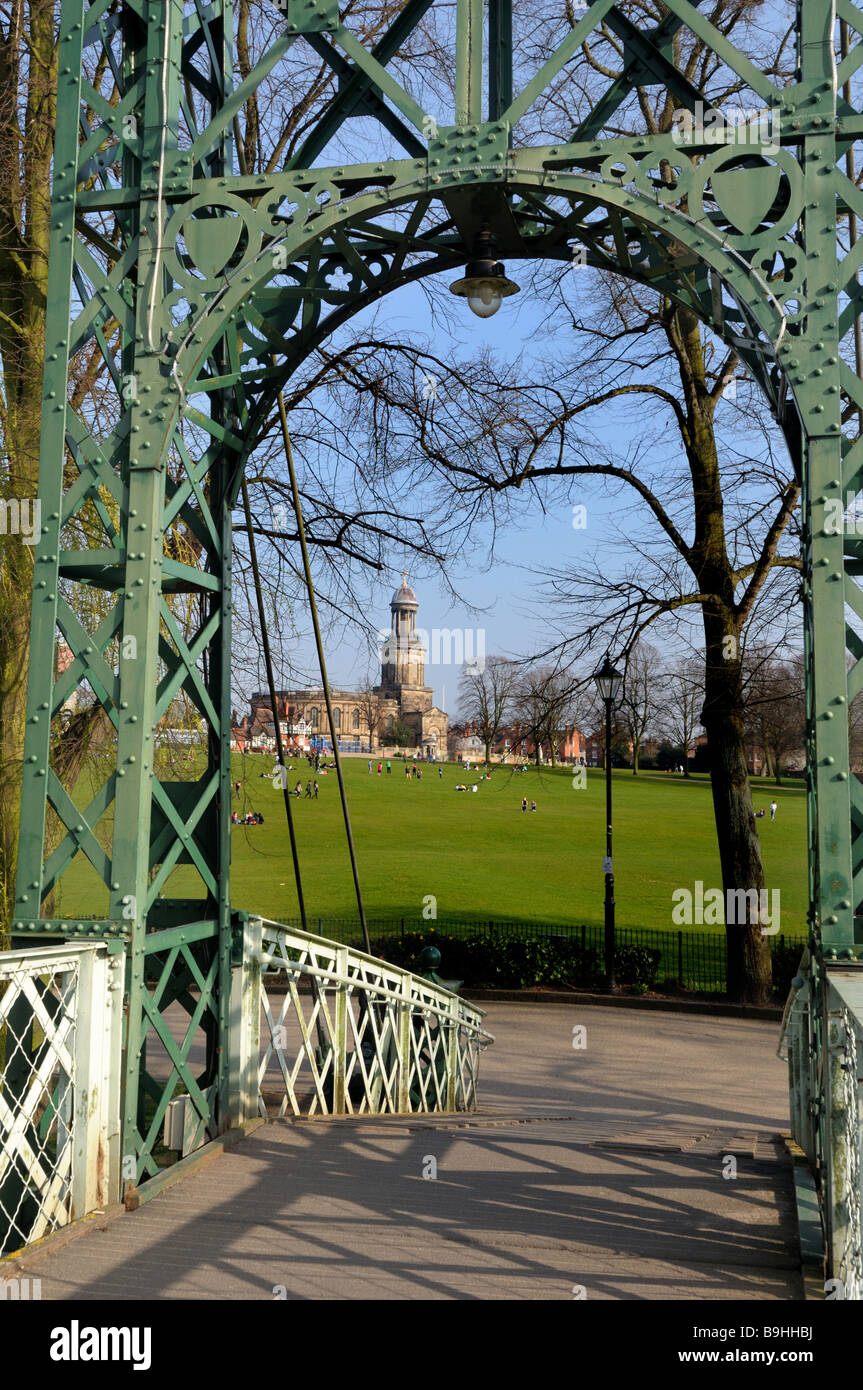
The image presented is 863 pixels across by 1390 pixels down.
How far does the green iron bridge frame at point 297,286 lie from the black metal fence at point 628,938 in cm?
1486

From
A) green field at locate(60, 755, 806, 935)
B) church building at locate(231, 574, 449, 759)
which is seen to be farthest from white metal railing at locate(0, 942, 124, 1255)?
church building at locate(231, 574, 449, 759)

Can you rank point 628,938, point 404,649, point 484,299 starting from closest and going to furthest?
1. point 484,299
2. point 628,938
3. point 404,649

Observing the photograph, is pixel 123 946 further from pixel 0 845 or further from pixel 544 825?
pixel 544 825

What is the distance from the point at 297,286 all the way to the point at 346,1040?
5.33m

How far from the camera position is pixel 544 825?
5466 centimetres

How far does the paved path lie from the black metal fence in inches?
521

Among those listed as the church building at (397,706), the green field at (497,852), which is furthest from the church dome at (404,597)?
the green field at (497,852)

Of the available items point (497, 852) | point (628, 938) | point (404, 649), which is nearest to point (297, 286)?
point (628, 938)

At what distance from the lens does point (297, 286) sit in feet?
22.1

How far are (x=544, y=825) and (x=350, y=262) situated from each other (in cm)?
4911

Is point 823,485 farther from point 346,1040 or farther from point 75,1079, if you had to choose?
point 346,1040

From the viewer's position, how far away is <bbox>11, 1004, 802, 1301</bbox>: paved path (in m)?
4.27

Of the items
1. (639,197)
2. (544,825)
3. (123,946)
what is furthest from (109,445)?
(544,825)
